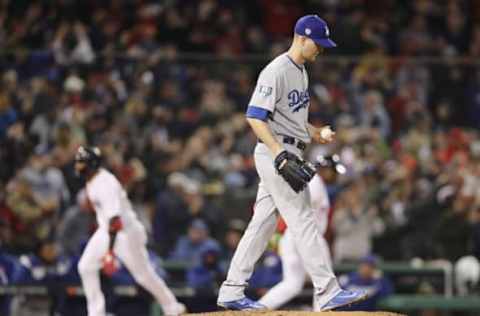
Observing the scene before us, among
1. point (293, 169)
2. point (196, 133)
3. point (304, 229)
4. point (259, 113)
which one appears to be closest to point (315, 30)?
point (259, 113)

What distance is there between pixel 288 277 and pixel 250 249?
128 inches

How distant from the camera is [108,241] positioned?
38.3ft

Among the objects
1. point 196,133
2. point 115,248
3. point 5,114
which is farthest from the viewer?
point 196,133

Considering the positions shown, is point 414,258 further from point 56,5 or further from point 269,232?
point 269,232

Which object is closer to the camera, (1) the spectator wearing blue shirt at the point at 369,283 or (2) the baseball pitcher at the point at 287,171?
(2) the baseball pitcher at the point at 287,171

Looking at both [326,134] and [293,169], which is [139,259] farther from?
[293,169]

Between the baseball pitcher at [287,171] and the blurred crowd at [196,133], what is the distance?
4.40 m

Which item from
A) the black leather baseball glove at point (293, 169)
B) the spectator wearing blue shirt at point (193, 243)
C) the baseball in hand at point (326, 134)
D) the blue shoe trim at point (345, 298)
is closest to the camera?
the black leather baseball glove at point (293, 169)

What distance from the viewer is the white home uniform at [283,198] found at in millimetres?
8969

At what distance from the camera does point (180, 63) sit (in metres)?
16.7

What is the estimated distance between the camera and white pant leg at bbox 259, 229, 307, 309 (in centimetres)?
1224

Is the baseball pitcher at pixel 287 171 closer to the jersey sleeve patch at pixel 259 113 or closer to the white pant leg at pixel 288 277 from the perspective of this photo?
the jersey sleeve patch at pixel 259 113

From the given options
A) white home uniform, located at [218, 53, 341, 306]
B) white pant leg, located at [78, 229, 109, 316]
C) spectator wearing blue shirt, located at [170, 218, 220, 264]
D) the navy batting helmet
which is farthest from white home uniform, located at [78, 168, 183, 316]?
white home uniform, located at [218, 53, 341, 306]

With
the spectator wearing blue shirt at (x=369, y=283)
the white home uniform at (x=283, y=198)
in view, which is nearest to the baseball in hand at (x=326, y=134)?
the white home uniform at (x=283, y=198)
